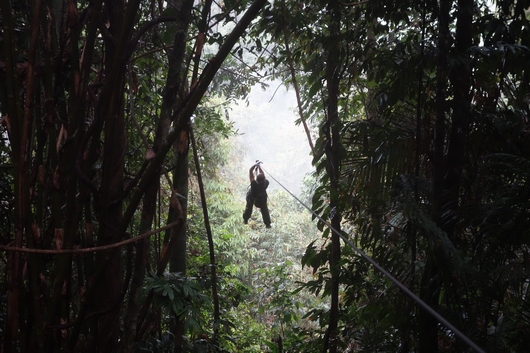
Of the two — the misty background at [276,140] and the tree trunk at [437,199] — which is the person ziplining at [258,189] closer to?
the tree trunk at [437,199]

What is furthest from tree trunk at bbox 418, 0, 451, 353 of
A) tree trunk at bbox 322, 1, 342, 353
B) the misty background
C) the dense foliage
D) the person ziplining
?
the misty background

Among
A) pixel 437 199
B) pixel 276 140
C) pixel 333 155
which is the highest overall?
pixel 276 140

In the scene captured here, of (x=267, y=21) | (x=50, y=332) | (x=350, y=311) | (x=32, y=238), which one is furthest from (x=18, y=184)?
(x=350, y=311)

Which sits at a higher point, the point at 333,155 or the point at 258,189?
the point at 333,155

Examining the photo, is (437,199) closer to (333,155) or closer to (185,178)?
(333,155)

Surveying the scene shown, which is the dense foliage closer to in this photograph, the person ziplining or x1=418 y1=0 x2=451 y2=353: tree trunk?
x1=418 y1=0 x2=451 y2=353: tree trunk

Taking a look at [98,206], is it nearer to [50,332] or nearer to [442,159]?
[50,332]

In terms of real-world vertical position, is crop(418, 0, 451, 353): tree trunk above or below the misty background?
below

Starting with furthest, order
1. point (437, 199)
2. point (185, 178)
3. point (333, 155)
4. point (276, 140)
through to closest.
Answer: point (276, 140), point (185, 178), point (333, 155), point (437, 199)

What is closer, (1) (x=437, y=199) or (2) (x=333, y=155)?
(1) (x=437, y=199)

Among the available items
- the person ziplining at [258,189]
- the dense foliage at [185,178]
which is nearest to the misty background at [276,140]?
the dense foliage at [185,178]

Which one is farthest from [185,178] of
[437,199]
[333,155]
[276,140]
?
[276,140]

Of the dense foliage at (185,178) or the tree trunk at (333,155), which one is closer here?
the dense foliage at (185,178)

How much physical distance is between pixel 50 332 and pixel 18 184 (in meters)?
0.26
